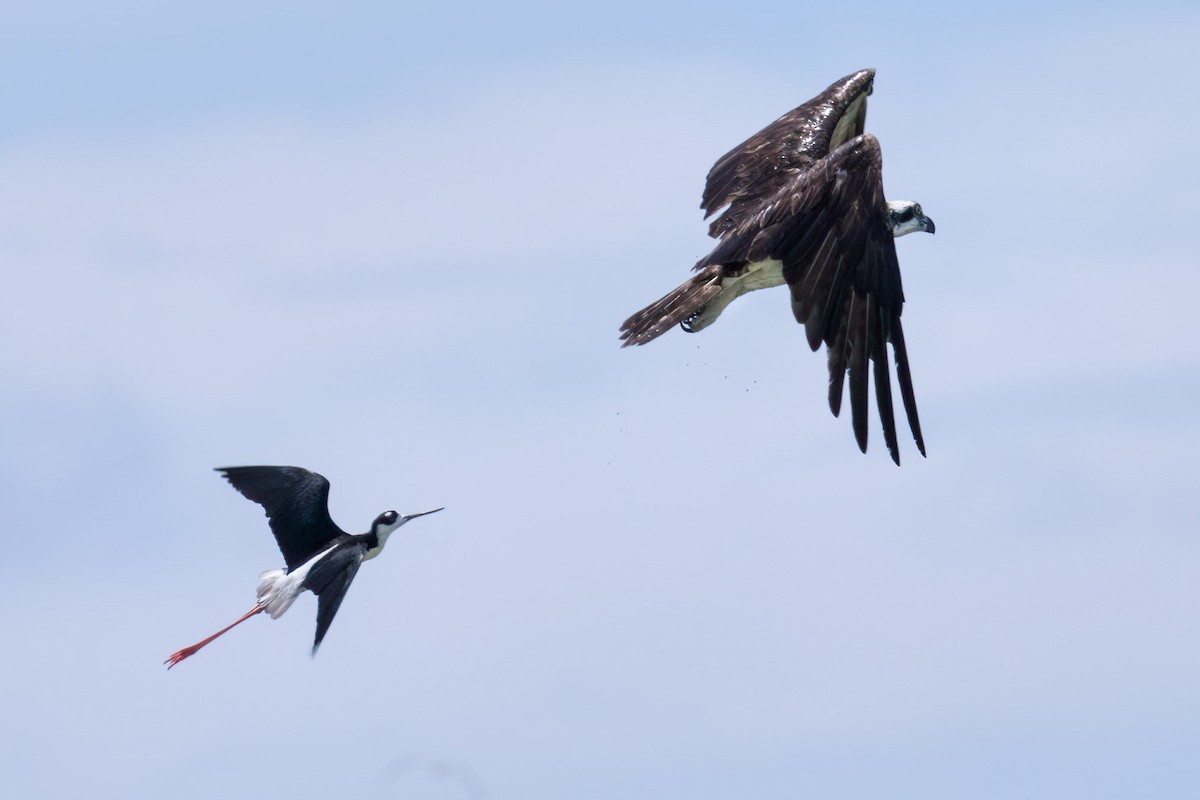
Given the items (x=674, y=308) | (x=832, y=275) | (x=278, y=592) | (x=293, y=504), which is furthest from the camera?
(x=293, y=504)

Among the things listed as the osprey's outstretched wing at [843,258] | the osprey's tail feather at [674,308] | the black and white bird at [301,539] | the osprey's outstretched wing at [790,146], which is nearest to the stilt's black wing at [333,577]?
the black and white bird at [301,539]

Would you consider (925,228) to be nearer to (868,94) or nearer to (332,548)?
(868,94)

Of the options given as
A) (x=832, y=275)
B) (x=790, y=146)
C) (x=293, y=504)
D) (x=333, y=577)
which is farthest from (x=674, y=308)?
(x=293, y=504)

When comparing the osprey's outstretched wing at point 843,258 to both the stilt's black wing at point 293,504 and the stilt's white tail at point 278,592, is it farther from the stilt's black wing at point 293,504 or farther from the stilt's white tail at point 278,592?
the stilt's white tail at point 278,592

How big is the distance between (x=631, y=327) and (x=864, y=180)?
6.81 feet

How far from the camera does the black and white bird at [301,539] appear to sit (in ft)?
69.2

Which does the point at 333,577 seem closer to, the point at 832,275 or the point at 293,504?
the point at 293,504

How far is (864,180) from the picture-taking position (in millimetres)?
17906

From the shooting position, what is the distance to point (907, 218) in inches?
826

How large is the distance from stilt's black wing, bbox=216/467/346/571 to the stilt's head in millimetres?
335

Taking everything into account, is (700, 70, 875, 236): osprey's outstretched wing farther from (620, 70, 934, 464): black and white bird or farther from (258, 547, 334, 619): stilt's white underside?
(258, 547, 334, 619): stilt's white underside

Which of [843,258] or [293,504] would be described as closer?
[843,258]

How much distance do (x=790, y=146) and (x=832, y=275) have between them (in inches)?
133

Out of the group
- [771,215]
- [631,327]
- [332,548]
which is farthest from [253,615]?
[771,215]
